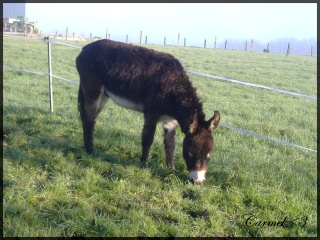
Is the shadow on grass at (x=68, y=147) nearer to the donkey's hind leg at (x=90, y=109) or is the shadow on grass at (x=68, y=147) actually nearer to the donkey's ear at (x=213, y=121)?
the donkey's hind leg at (x=90, y=109)

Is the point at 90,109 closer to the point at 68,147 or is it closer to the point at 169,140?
the point at 68,147

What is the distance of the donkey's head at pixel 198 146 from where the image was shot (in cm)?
502

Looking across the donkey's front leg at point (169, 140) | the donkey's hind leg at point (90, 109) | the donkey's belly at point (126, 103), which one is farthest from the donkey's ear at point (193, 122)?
the donkey's hind leg at point (90, 109)

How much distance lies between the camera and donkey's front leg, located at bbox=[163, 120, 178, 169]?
5.76m

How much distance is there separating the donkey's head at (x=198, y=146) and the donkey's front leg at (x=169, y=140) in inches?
22.1

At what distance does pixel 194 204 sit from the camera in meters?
4.45

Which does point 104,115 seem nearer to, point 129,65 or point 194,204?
point 129,65

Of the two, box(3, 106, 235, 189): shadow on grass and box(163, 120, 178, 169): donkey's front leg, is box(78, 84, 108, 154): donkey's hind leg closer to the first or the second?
box(3, 106, 235, 189): shadow on grass

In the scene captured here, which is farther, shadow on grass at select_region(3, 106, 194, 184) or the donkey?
shadow on grass at select_region(3, 106, 194, 184)

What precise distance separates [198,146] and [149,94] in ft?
3.77

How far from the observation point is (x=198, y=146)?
5090 millimetres

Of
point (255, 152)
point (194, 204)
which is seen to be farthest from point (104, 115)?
point (194, 204)

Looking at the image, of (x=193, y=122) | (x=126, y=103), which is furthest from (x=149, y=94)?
(x=193, y=122)

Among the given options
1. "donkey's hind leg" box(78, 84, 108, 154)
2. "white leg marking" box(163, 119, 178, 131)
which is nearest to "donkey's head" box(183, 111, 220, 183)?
"white leg marking" box(163, 119, 178, 131)
